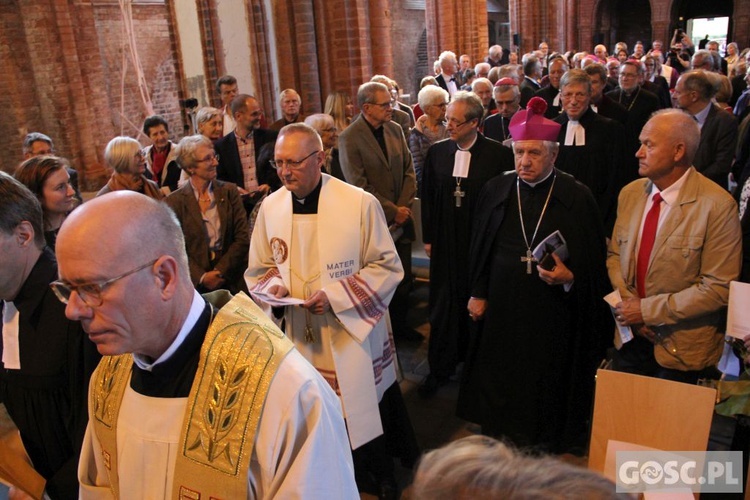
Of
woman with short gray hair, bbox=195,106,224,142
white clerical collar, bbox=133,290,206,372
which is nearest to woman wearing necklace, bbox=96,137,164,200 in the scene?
woman with short gray hair, bbox=195,106,224,142

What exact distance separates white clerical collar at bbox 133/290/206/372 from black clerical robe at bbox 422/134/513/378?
9.52ft

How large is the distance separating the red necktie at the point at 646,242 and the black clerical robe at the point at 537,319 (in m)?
0.28

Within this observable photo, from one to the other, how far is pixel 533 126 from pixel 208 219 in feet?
7.24

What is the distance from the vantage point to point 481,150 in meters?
4.29

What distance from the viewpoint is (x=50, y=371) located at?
2148mm

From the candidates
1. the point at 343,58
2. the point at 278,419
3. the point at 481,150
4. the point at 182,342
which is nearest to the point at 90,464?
the point at 182,342

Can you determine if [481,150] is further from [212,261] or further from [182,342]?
[182,342]

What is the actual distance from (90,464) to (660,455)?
1.92 metres

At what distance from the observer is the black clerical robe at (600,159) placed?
16.0 ft

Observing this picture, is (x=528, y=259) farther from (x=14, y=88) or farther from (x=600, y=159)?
(x=14, y=88)

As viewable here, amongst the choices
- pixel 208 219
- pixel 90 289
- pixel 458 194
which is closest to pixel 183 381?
pixel 90 289

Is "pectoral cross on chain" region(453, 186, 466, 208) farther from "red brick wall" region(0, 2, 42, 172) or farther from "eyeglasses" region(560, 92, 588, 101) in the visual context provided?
"red brick wall" region(0, 2, 42, 172)

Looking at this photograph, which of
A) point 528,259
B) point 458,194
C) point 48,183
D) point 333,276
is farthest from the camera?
point 458,194

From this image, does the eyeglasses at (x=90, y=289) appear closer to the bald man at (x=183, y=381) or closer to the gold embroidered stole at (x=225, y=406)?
the bald man at (x=183, y=381)
